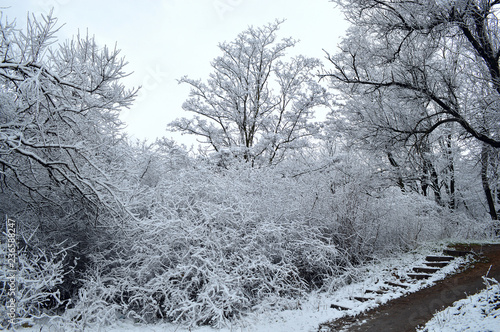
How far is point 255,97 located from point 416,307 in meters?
11.4

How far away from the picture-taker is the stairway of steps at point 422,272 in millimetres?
4930

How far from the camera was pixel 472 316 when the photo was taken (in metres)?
3.32

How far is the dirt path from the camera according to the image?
13.0 feet

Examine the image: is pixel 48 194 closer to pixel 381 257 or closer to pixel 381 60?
pixel 381 257

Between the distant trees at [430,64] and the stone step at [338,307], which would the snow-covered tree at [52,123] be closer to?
the stone step at [338,307]

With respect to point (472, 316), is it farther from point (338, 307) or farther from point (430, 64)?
point (430, 64)

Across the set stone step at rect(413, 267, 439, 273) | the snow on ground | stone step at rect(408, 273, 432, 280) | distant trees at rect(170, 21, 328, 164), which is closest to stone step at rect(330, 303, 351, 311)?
the snow on ground

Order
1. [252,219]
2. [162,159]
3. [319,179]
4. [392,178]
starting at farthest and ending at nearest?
[392,178] < [162,159] < [319,179] < [252,219]

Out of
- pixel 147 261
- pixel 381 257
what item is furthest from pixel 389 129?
pixel 147 261

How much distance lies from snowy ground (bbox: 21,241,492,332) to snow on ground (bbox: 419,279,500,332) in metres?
0.05

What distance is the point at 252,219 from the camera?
234 inches

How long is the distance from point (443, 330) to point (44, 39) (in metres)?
6.30

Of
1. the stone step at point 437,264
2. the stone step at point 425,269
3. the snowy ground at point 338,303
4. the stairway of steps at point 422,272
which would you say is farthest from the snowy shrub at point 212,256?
the stone step at point 437,264

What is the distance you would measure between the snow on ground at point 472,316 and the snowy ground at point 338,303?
1.9 inches
